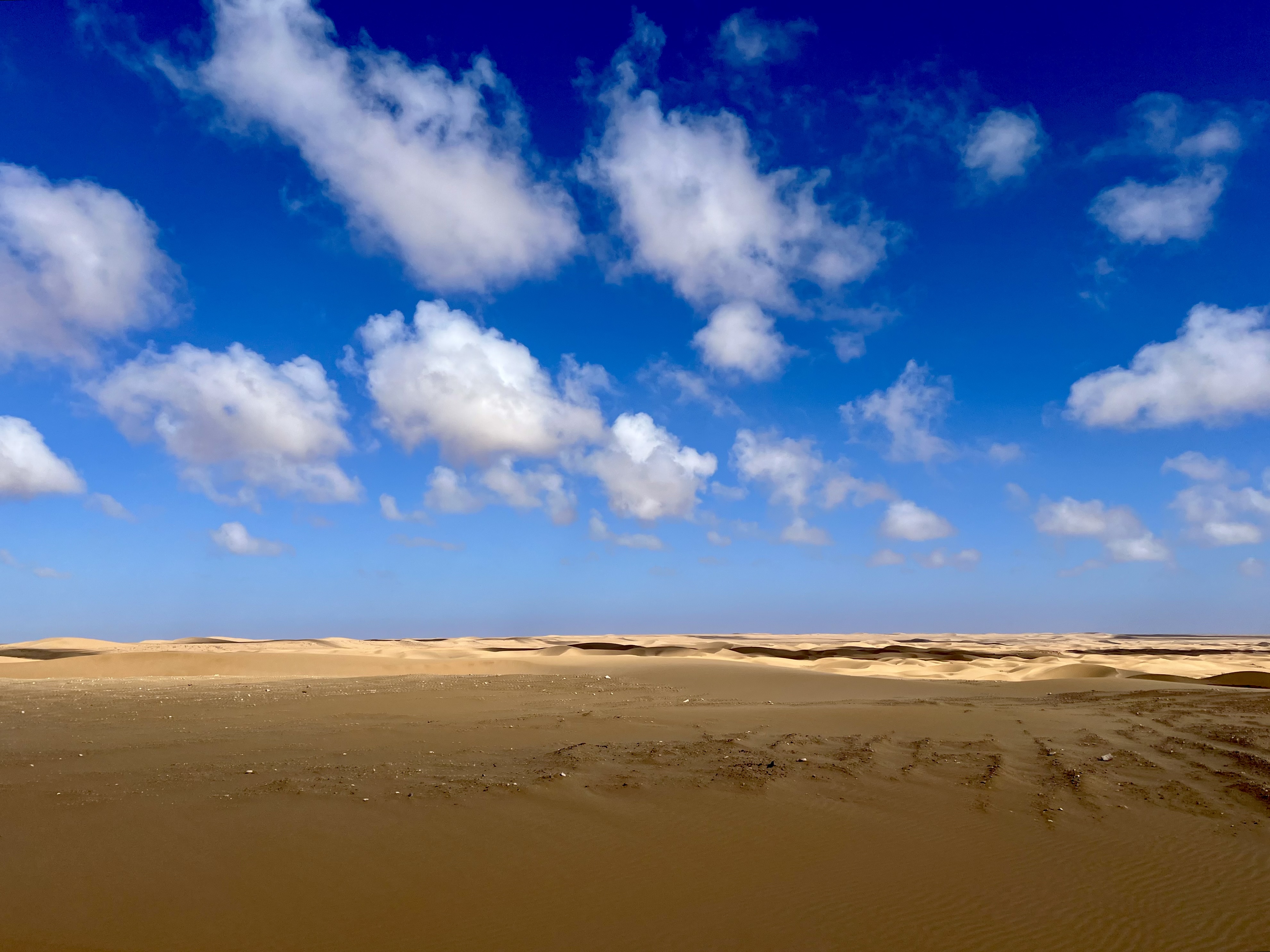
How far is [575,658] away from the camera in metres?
21.8

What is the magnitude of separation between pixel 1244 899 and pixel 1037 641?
42239 millimetres

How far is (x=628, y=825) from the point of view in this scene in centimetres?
531

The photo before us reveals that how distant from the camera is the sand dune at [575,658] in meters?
18.3

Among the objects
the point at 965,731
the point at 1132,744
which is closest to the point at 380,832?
the point at 965,731

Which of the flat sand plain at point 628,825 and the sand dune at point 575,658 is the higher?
the sand dune at point 575,658

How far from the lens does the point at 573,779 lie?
6.34 meters

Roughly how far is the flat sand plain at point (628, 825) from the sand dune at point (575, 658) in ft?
25.1

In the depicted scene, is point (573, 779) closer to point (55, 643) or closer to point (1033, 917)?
point (1033, 917)

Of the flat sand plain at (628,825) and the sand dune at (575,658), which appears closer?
the flat sand plain at (628,825)

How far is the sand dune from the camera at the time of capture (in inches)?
722

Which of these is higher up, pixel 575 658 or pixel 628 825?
pixel 575 658

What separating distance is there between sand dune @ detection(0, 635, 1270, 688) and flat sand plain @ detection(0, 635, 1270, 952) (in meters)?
7.66

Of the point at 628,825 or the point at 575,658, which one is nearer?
the point at 628,825

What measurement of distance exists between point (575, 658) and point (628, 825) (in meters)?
16.8
